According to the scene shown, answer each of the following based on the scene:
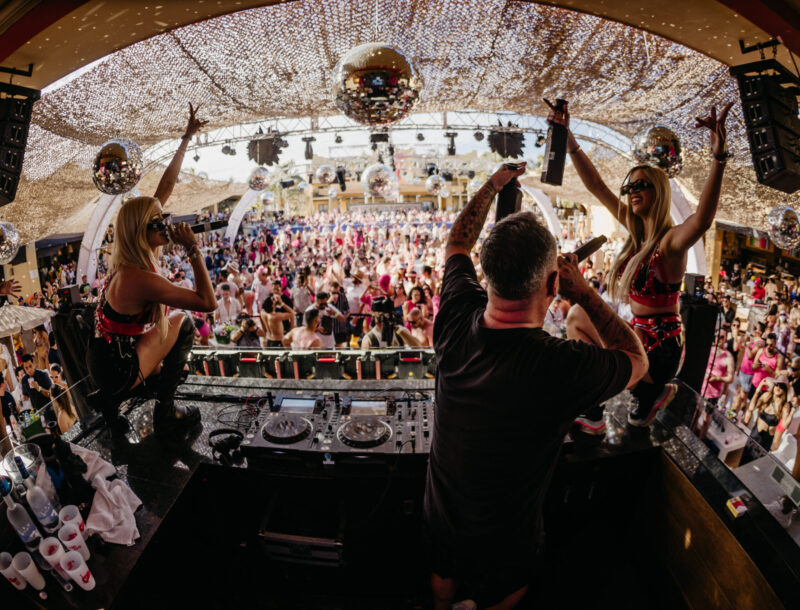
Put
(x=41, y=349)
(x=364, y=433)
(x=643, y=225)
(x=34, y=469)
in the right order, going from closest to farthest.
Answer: (x=34, y=469)
(x=364, y=433)
(x=643, y=225)
(x=41, y=349)

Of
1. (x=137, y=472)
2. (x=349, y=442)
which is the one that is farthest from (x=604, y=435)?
(x=137, y=472)

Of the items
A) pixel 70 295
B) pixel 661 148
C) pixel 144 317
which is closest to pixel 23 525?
pixel 144 317

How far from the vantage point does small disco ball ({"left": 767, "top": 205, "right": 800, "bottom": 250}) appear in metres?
4.29

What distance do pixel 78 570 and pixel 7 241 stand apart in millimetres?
4564

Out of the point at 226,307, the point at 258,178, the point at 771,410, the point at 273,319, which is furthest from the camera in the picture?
the point at 258,178

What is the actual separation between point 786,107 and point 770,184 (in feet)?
1.60

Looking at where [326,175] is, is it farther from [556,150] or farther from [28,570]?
[28,570]

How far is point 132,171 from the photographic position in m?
3.10

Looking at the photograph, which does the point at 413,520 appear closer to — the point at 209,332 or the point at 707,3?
the point at 707,3

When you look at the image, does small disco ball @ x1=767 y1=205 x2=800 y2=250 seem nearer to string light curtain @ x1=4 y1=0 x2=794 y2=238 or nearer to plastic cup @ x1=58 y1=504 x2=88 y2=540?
string light curtain @ x1=4 y1=0 x2=794 y2=238

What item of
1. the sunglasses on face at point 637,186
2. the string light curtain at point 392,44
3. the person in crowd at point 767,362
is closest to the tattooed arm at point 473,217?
the sunglasses on face at point 637,186

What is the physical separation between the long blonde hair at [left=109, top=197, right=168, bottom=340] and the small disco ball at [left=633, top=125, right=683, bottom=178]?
2.93m

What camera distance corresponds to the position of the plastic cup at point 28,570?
47.8 inches

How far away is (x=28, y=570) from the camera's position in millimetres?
1217
